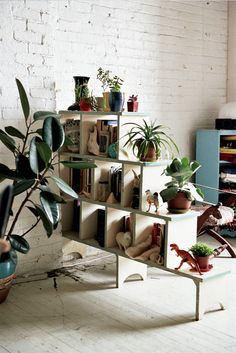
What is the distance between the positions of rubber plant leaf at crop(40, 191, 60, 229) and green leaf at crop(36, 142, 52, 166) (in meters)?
0.24

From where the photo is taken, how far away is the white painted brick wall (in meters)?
3.50

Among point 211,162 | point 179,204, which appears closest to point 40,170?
point 179,204

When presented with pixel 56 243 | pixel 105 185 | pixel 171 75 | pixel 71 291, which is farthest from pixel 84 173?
pixel 171 75

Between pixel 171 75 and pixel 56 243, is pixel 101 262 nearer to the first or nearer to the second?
pixel 56 243

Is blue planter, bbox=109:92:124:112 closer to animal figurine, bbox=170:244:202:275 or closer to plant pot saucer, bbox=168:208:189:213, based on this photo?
plant pot saucer, bbox=168:208:189:213

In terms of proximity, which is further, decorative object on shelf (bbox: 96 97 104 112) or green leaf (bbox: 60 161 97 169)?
decorative object on shelf (bbox: 96 97 104 112)

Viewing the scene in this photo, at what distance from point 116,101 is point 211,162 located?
1.90m

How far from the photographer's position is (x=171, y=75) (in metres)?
4.77

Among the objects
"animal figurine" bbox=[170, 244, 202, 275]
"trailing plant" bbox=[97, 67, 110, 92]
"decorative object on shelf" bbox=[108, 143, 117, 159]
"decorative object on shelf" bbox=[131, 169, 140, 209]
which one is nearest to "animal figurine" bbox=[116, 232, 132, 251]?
"decorative object on shelf" bbox=[131, 169, 140, 209]

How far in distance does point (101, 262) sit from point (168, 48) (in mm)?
2170

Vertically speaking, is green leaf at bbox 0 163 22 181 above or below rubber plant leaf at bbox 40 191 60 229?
above

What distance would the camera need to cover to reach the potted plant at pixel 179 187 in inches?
118

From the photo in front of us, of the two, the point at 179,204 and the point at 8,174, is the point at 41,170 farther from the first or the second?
the point at 179,204

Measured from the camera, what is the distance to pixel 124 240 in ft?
10.9
